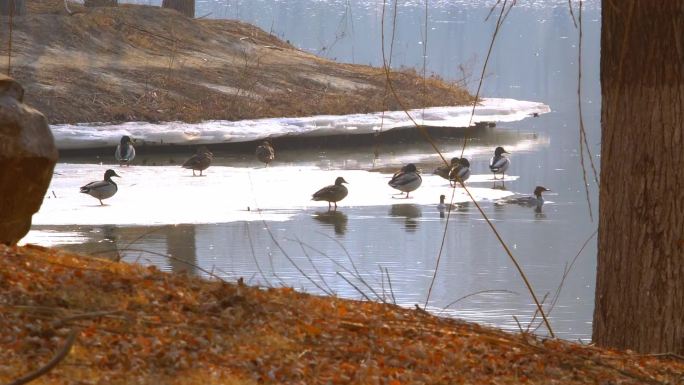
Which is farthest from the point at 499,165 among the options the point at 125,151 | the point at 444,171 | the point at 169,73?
the point at 169,73

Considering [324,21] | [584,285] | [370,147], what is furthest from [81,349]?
[324,21]

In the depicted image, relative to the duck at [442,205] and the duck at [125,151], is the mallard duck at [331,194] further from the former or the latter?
the duck at [125,151]

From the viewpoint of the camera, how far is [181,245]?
11914 mm

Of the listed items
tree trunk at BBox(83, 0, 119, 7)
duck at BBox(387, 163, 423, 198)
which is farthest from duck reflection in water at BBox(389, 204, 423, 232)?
tree trunk at BBox(83, 0, 119, 7)

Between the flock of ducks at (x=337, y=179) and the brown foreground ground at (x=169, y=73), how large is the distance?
108 inches

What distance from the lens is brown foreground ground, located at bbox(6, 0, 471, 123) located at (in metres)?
21.6

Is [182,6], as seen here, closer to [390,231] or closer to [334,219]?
[334,219]

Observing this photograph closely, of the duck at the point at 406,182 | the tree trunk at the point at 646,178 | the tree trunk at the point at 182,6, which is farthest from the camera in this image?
the tree trunk at the point at 182,6

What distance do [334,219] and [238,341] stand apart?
31.5ft

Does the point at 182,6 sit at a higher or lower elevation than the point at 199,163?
higher

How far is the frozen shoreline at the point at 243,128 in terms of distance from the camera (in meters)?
19.4

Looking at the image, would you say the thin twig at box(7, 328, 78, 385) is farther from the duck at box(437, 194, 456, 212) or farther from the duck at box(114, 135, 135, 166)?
the duck at box(114, 135, 135, 166)

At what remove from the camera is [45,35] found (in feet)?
78.4

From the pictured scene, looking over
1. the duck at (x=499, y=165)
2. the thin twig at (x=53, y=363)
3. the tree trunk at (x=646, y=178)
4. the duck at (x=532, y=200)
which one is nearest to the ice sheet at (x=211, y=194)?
the duck at (x=499, y=165)
